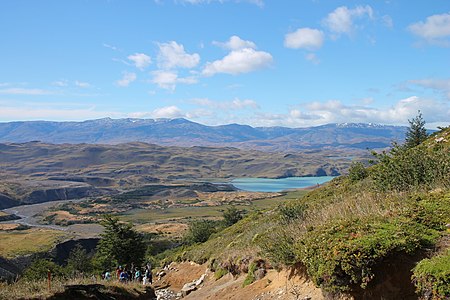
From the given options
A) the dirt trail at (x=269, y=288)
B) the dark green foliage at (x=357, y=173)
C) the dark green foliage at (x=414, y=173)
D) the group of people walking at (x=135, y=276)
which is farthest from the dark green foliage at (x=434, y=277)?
the dark green foliage at (x=357, y=173)

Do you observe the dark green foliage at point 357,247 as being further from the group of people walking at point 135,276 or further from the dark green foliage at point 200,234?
the dark green foliage at point 200,234

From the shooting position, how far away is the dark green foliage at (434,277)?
5.90m

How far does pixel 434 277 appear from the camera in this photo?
6.14 meters

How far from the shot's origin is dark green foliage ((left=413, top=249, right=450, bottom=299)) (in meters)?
5.90

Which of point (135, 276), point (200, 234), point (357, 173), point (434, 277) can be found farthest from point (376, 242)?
point (200, 234)

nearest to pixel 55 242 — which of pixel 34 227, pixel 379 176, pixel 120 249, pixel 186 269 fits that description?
pixel 34 227

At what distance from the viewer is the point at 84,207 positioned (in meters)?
167

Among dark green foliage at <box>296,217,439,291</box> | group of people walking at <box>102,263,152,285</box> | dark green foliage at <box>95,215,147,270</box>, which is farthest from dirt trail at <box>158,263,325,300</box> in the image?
dark green foliage at <box>95,215,147,270</box>

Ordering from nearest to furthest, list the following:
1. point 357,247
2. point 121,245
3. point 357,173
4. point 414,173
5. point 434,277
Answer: point 434,277
point 357,247
point 414,173
point 357,173
point 121,245

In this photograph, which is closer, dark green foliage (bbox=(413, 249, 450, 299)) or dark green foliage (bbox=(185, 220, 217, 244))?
dark green foliage (bbox=(413, 249, 450, 299))

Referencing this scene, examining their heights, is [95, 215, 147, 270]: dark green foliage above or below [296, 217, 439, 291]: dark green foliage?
below

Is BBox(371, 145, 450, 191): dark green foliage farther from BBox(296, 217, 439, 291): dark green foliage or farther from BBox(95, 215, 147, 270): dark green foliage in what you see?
BBox(95, 215, 147, 270): dark green foliage

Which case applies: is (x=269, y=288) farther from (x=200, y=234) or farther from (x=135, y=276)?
(x=200, y=234)

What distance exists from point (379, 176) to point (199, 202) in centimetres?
16984
